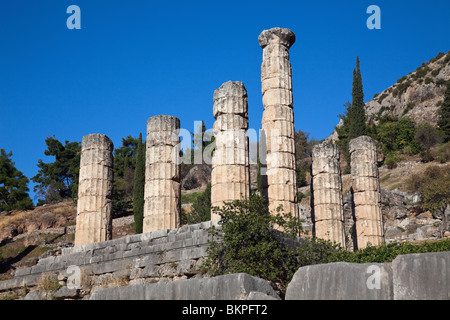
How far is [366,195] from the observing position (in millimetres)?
22266

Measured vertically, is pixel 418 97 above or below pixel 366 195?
above

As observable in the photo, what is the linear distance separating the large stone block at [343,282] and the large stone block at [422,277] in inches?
5.1

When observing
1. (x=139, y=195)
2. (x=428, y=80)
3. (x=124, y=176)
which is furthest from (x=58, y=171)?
(x=428, y=80)

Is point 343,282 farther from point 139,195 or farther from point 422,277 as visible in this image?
point 139,195

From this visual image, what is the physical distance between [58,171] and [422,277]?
168ft

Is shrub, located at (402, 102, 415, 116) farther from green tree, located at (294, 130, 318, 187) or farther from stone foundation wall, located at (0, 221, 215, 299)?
stone foundation wall, located at (0, 221, 215, 299)

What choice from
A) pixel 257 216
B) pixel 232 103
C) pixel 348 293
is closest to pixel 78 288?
pixel 257 216

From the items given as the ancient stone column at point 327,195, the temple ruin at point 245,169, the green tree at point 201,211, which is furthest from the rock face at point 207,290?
the green tree at point 201,211

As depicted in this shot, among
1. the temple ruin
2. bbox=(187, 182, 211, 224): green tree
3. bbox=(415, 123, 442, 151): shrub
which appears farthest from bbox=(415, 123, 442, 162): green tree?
the temple ruin

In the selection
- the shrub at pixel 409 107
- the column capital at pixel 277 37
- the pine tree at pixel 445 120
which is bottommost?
the column capital at pixel 277 37

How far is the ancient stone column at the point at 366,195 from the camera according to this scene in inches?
864

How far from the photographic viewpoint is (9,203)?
47.5 metres

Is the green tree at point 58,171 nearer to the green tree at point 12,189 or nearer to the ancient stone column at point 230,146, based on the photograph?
the green tree at point 12,189

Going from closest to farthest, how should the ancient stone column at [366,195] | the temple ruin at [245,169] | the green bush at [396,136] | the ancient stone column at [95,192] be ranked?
the temple ruin at [245,169], the ancient stone column at [95,192], the ancient stone column at [366,195], the green bush at [396,136]
